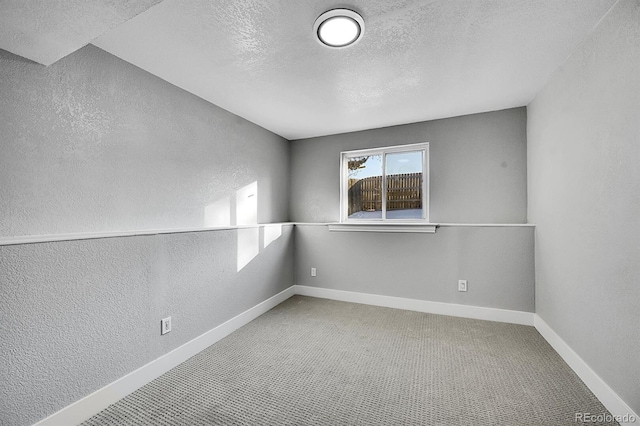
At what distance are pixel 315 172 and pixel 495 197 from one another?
2273mm

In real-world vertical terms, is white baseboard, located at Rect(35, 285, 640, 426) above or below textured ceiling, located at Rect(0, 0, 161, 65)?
below

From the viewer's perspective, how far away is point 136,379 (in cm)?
180

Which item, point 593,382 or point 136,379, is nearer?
point 593,382

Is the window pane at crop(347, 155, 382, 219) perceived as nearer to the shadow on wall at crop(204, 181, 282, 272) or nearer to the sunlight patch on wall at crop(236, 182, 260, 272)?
the shadow on wall at crop(204, 181, 282, 272)

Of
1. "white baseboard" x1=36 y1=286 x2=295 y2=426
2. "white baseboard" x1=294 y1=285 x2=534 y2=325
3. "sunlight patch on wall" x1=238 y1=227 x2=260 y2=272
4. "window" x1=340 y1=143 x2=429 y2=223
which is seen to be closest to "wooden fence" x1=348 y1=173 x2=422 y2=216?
"window" x1=340 y1=143 x2=429 y2=223

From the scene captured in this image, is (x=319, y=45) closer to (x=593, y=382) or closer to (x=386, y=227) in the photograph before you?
(x=386, y=227)

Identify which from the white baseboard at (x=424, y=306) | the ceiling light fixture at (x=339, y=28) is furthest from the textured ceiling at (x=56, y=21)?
the white baseboard at (x=424, y=306)

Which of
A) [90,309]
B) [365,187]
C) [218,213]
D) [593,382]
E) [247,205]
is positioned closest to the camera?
[90,309]

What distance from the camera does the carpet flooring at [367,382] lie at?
1.53 metres

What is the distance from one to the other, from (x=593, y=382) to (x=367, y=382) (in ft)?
4.54

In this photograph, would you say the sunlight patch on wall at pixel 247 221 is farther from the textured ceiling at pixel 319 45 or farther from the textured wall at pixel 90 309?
the textured ceiling at pixel 319 45

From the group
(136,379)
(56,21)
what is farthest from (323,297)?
(56,21)

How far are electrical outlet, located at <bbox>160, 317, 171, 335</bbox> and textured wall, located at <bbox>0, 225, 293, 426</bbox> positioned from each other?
36 mm

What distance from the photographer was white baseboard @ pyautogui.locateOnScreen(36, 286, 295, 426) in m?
1.47
